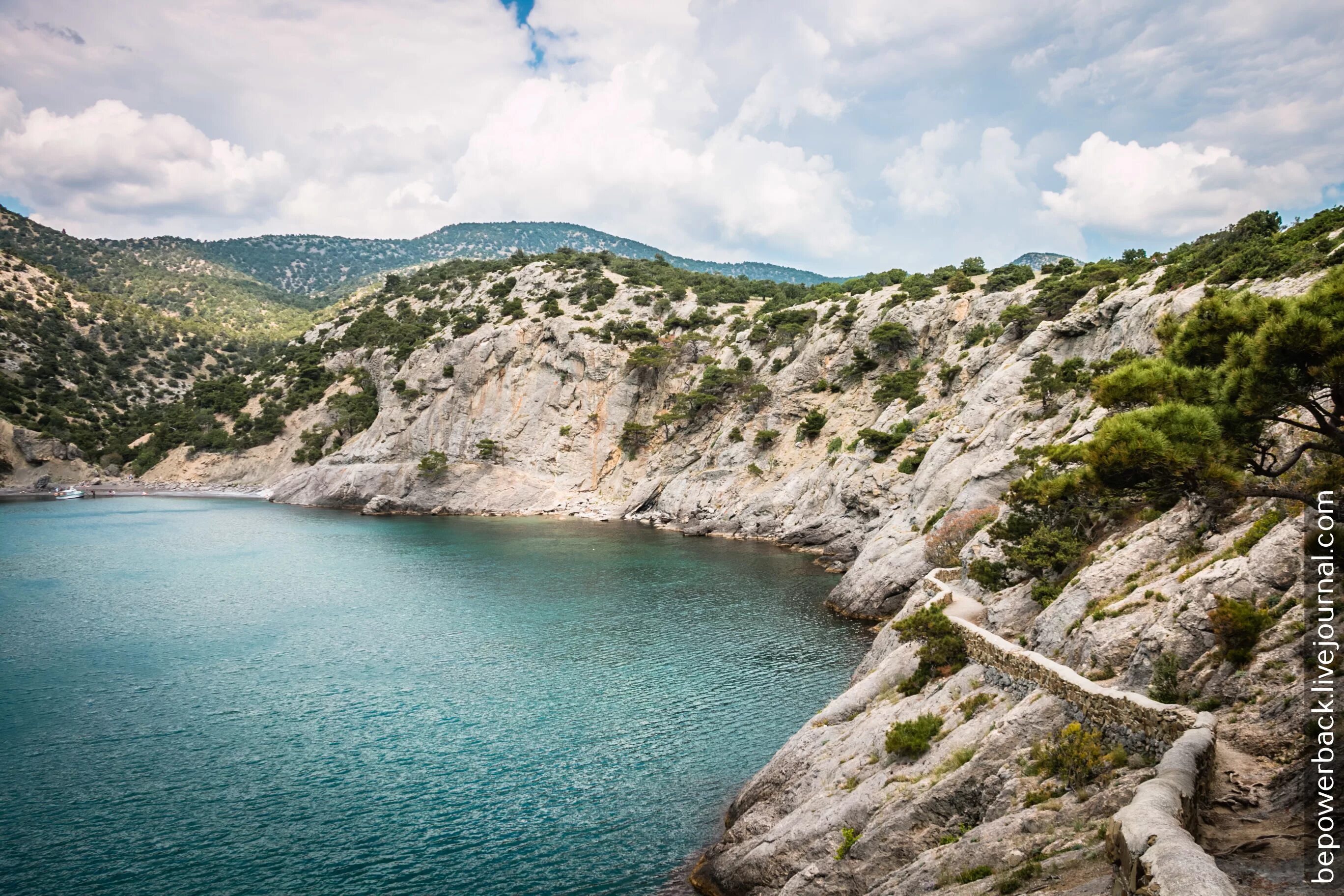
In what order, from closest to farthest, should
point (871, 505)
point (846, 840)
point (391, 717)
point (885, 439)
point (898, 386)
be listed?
point (846, 840), point (391, 717), point (871, 505), point (885, 439), point (898, 386)

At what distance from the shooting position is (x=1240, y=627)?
13641mm

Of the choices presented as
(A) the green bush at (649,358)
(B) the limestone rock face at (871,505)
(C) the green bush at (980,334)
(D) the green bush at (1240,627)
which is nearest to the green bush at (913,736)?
(B) the limestone rock face at (871,505)

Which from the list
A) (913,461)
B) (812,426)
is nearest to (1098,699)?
(913,461)

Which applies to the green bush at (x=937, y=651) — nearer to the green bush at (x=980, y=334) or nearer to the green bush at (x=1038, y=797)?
the green bush at (x=1038, y=797)

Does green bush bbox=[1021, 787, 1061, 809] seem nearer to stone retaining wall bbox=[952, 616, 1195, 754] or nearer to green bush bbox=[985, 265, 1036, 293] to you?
stone retaining wall bbox=[952, 616, 1195, 754]

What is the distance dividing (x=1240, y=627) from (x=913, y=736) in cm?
800

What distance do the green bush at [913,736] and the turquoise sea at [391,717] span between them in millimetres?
6808

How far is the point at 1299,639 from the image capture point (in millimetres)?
13055

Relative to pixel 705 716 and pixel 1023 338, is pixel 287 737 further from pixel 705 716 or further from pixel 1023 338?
pixel 1023 338

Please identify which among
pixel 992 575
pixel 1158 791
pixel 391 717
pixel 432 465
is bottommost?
pixel 391 717

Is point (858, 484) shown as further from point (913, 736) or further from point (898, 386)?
point (913, 736)

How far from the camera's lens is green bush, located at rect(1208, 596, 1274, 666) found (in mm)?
13625

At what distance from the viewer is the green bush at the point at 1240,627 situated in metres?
13.6

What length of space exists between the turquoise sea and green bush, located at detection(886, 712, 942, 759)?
6808 mm
